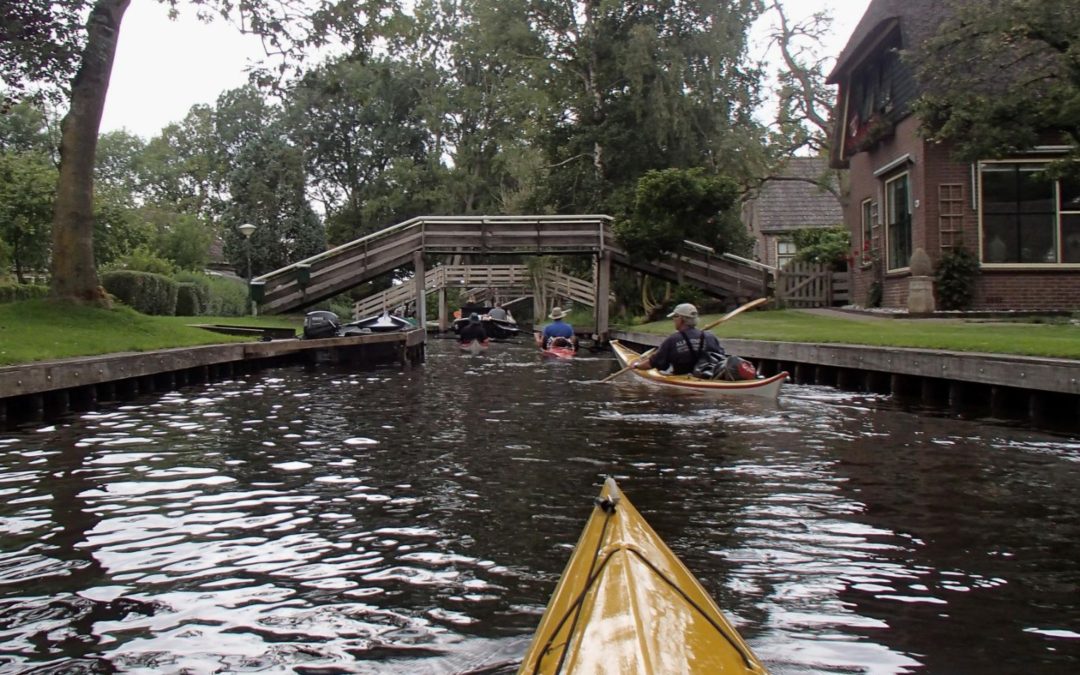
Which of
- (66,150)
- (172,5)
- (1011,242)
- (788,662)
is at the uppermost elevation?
(172,5)

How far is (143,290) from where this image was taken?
30.5 metres

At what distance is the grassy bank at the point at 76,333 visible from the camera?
560 inches

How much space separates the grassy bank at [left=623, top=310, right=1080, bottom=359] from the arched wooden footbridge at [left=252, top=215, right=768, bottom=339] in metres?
6.75

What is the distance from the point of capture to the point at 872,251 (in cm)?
2616

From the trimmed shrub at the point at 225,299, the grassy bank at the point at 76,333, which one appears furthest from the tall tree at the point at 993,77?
the trimmed shrub at the point at 225,299

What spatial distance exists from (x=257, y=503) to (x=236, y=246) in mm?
49098

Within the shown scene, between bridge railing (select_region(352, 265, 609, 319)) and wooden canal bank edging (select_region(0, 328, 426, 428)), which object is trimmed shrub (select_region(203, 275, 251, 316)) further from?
wooden canal bank edging (select_region(0, 328, 426, 428))

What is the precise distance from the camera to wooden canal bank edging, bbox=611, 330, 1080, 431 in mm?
10867

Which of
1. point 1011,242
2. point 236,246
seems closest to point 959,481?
point 1011,242

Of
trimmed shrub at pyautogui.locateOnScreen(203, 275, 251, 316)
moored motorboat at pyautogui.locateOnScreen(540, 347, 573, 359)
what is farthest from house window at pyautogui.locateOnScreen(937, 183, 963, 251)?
trimmed shrub at pyautogui.locateOnScreen(203, 275, 251, 316)

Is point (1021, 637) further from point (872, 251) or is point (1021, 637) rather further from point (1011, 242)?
point (872, 251)

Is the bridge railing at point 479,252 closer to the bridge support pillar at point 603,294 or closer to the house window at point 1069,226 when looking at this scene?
the bridge support pillar at point 603,294

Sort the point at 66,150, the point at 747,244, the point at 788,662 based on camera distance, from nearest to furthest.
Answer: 1. the point at 788,662
2. the point at 66,150
3. the point at 747,244

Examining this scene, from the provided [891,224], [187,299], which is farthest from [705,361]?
[187,299]
